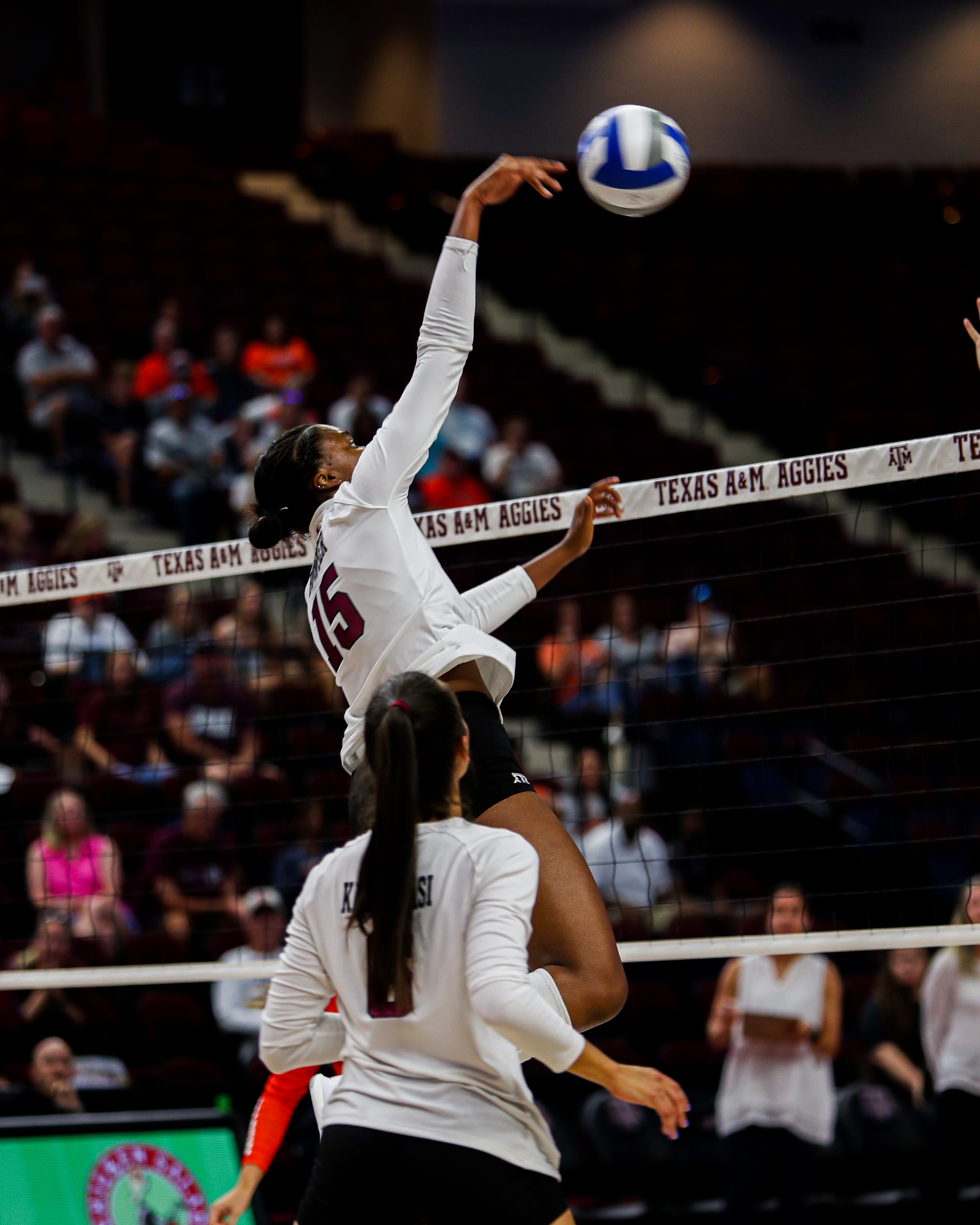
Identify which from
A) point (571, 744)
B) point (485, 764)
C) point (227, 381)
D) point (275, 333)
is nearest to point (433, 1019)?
point (485, 764)

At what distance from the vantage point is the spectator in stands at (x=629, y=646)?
9.93 meters

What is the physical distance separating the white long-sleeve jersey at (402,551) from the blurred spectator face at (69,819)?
162 inches

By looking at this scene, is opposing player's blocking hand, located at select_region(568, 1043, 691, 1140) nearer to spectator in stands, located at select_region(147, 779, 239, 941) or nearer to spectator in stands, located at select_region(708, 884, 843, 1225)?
spectator in stands, located at select_region(708, 884, 843, 1225)

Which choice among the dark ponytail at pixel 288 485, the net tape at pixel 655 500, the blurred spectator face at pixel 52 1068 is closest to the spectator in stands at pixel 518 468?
the blurred spectator face at pixel 52 1068

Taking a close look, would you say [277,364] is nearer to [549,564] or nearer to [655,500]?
[655,500]

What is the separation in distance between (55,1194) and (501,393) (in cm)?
951

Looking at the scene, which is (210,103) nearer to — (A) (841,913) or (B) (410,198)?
(B) (410,198)

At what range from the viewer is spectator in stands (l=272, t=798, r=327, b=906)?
26.6 feet

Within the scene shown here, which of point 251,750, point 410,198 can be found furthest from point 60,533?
point 410,198

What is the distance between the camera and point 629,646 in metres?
10.4

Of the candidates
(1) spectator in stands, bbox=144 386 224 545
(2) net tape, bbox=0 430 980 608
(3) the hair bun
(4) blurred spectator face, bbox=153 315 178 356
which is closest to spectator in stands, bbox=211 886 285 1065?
(2) net tape, bbox=0 430 980 608

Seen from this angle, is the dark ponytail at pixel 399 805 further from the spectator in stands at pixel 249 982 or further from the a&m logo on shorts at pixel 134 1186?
the spectator in stands at pixel 249 982

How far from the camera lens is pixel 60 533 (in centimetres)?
1084

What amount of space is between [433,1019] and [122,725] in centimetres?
632
